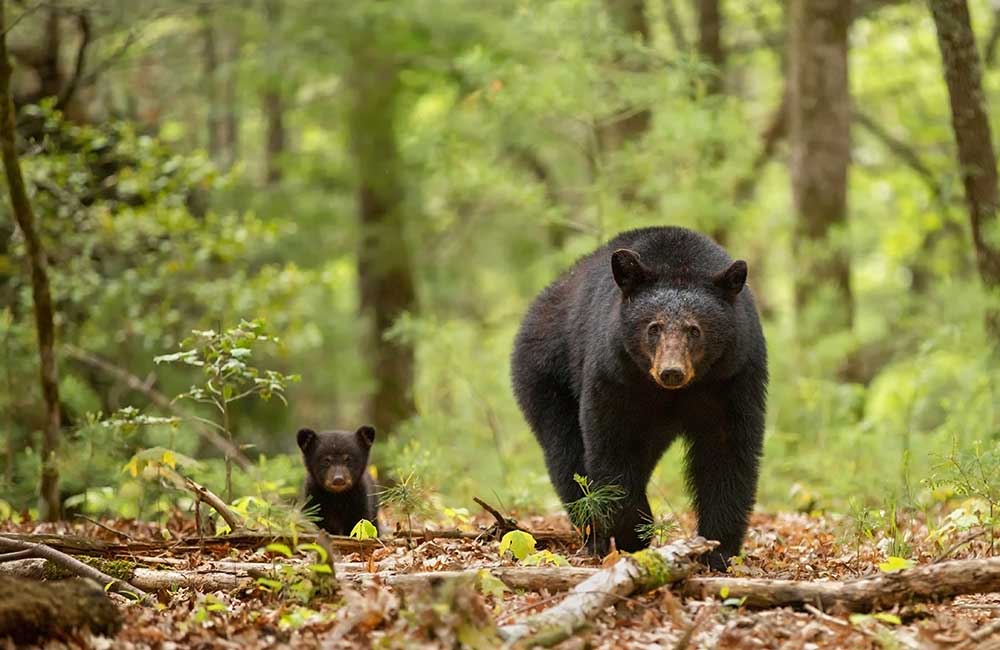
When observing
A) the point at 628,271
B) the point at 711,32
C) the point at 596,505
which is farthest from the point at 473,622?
the point at 711,32

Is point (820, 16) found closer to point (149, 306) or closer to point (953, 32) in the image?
point (953, 32)

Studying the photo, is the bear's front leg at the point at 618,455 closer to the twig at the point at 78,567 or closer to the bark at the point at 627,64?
the twig at the point at 78,567

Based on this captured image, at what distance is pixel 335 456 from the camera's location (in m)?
8.68

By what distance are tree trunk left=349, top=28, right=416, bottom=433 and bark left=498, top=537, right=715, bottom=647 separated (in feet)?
38.7

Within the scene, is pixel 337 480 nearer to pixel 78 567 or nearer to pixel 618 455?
pixel 618 455

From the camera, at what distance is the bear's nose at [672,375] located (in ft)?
20.0

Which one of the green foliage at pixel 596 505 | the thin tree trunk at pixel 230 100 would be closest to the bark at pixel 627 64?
the thin tree trunk at pixel 230 100

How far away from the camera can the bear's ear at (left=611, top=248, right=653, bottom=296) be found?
6.47 m

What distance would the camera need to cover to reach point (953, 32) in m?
9.05

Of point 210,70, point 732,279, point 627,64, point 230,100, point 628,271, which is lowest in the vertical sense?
point 732,279

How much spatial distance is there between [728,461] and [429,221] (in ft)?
37.4

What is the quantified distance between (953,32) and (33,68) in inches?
411

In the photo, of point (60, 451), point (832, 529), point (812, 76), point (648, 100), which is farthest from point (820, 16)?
point (60, 451)

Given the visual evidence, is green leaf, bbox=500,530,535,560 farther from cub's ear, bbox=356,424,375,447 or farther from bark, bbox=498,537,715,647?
cub's ear, bbox=356,424,375,447
